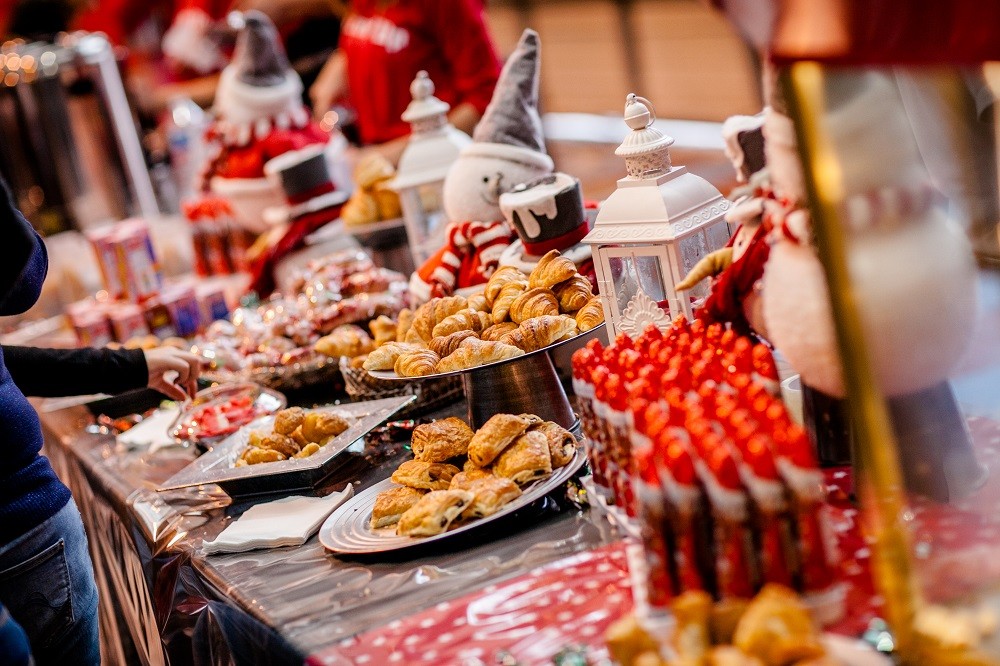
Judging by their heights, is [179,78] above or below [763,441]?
above

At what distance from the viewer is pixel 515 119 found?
2006 mm

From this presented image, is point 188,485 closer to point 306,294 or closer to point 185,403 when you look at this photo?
point 185,403

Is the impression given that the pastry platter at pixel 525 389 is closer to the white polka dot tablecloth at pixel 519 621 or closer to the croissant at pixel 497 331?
the croissant at pixel 497 331

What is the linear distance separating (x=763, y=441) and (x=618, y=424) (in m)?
0.25

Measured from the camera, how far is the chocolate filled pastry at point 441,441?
1523 mm

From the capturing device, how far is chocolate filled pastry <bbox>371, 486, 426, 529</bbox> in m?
1.46

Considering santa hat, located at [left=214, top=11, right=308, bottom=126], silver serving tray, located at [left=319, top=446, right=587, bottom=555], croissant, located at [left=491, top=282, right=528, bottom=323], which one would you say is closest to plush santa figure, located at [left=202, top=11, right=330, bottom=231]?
santa hat, located at [left=214, top=11, right=308, bottom=126]

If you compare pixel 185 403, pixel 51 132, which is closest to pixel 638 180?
pixel 185 403

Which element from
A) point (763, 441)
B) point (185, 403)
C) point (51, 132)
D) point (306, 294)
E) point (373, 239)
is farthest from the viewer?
point (51, 132)

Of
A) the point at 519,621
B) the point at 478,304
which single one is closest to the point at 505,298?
the point at 478,304

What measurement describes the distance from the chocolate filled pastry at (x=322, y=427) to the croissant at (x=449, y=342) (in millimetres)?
242

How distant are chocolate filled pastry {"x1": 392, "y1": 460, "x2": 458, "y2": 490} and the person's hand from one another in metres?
0.70

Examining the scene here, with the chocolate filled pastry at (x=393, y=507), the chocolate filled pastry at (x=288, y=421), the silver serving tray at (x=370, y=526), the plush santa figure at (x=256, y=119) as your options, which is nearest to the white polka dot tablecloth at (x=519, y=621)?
the silver serving tray at (x=370, y=526)

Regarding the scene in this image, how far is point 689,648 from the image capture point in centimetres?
90
